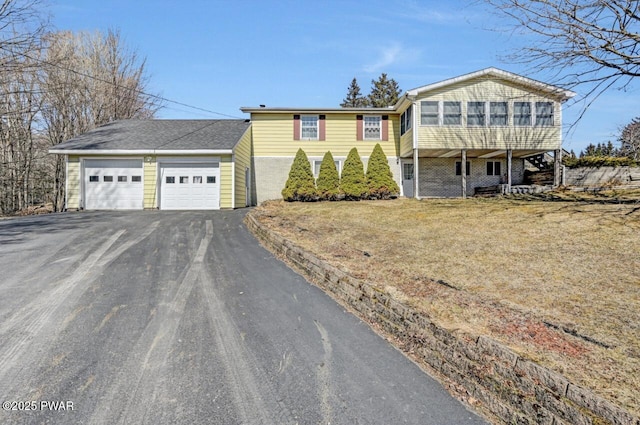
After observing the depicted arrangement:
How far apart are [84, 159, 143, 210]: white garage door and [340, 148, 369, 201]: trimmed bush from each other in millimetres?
9147

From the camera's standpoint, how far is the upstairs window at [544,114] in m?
15.6

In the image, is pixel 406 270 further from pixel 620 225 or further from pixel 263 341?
pixel 620 225

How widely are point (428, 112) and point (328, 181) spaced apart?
5713 millimetres

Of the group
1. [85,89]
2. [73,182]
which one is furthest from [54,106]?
[73,182]

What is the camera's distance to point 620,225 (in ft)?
21.8

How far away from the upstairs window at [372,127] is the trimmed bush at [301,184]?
433 centimetres

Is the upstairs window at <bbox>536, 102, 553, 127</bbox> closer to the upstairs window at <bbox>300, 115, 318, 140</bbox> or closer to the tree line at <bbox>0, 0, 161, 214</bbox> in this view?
the upstairs window at <bbox>300, 115, 318, 140</bbox>

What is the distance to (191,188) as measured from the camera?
14766 mm

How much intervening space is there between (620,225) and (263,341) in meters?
7.34

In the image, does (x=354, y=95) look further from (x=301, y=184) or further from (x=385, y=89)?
(x=301, y=184)

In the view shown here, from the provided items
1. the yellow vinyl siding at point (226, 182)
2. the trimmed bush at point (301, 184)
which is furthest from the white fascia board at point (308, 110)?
the yellow vinyl siding at point (226, 182)

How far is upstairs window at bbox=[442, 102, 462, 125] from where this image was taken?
15.8 meters

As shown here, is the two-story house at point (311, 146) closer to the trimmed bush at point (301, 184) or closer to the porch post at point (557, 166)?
the porch post at point (557, 166)

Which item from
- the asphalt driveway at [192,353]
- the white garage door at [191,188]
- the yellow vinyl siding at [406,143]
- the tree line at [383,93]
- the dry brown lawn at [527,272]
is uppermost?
the tree line at [383,93]
